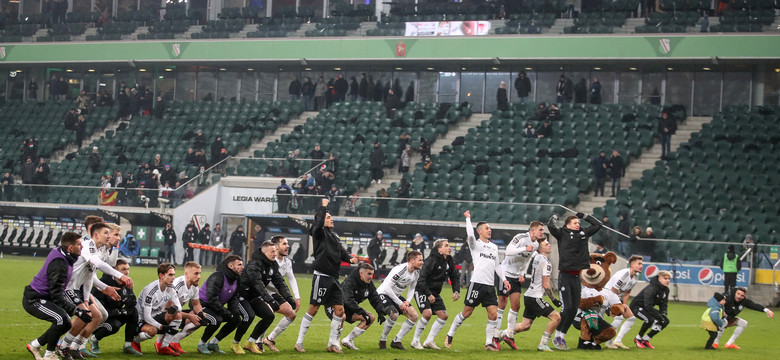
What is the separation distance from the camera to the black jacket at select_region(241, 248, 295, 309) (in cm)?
1410

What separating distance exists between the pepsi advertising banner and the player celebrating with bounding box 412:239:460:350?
47.2 feet

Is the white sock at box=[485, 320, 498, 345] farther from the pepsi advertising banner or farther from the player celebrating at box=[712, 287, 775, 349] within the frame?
the pepsi advertising banner

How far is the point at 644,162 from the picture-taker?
1492 inches

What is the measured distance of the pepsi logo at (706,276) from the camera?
28797 mm

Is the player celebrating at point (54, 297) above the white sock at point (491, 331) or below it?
above

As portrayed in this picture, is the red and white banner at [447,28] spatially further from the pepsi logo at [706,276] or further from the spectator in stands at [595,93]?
the pepsi logo at [706,276]

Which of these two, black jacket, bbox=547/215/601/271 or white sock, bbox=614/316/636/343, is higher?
black jacket, bbox=547/215/601/271

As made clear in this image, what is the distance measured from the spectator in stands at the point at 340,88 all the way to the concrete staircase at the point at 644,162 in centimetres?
1407

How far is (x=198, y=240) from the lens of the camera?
3531 centimetres

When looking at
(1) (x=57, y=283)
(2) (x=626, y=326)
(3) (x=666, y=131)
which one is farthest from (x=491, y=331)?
(3) (x=666, y=131)

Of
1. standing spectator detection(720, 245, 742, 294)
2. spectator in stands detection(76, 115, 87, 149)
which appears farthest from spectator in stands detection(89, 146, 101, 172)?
standing spectator detection(720, 245, 742, 294)

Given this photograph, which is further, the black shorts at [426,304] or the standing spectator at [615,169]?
the standing spectator at [615,169]

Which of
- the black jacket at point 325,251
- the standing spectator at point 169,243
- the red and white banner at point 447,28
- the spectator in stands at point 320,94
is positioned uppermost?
the red and white banner at point 447,28

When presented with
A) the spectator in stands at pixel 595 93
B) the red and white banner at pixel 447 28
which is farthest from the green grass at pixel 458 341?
the red and white banner at pixel 447 28
